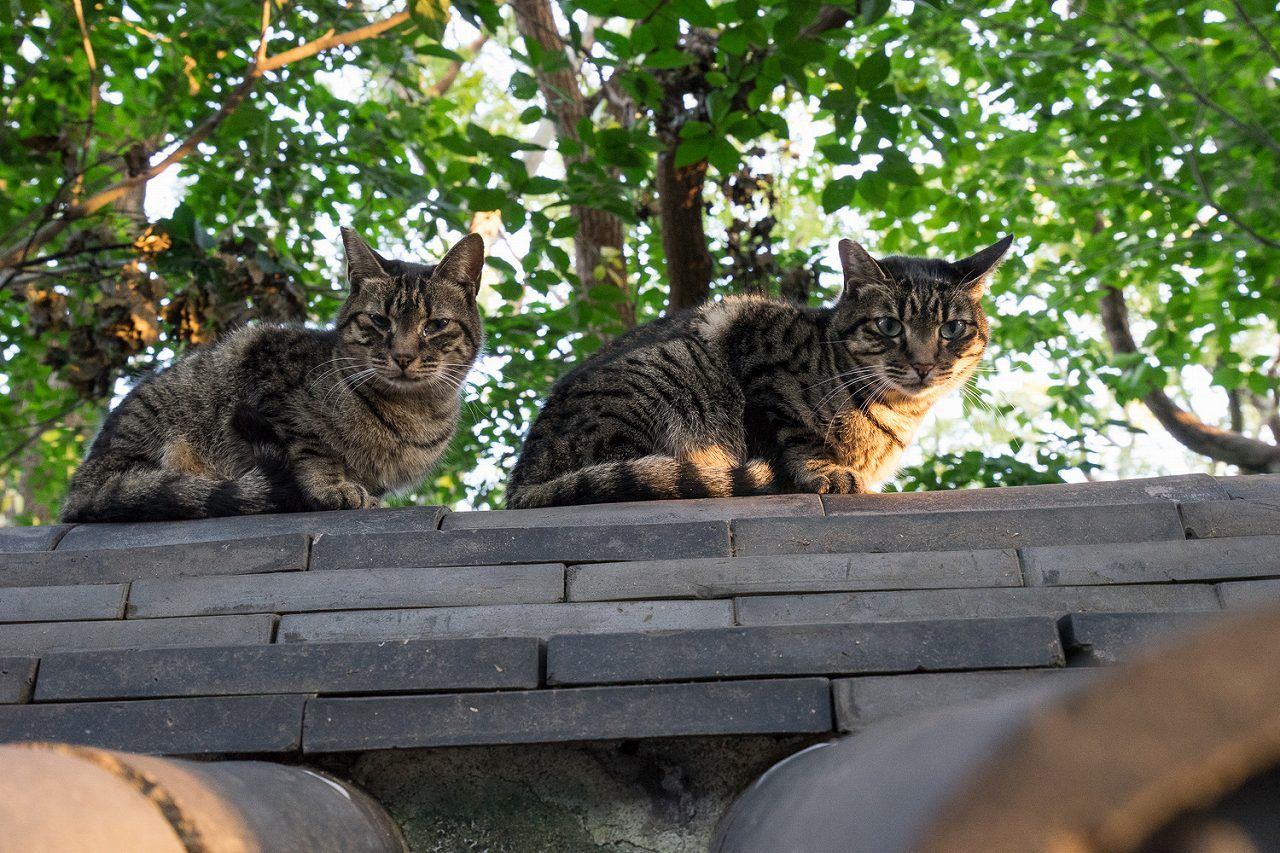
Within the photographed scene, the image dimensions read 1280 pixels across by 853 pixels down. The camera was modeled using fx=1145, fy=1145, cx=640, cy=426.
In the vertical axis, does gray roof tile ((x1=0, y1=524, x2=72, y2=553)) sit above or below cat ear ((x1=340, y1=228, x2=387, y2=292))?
below

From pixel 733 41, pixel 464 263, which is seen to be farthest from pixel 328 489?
pixel 733 41

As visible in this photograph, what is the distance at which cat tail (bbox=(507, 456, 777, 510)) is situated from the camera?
3125 millimetres

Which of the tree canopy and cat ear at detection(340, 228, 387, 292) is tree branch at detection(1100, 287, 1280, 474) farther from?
cat ear at detection(340, 228, 387, 292)

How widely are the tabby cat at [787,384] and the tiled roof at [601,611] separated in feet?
3.21

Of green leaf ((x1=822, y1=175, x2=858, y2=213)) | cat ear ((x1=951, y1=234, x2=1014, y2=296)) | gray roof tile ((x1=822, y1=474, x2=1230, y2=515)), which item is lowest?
gray roof tile ((x1=822, y1=474, x2=1230, y2=515))

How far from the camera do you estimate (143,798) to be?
1.24 meters

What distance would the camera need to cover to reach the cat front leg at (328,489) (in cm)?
342

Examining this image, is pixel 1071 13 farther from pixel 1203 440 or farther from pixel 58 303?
pixel 58 303

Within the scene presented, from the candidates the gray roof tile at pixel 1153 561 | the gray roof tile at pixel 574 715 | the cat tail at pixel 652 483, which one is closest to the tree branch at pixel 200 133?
the cat tail at pixel 652 483

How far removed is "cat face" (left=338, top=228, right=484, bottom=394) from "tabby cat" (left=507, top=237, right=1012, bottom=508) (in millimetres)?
456

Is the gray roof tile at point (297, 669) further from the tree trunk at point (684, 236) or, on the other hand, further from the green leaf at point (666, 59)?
the tree trunk at point (684, 236)

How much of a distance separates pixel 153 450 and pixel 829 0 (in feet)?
9.52

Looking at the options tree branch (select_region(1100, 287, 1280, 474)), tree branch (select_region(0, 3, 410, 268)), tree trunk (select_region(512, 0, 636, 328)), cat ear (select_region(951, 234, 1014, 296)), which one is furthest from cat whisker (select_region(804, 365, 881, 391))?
tree branch (select_region(1100, 287, 1280, 474))

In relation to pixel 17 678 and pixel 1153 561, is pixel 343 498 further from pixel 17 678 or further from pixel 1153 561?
pixel 1153 561
